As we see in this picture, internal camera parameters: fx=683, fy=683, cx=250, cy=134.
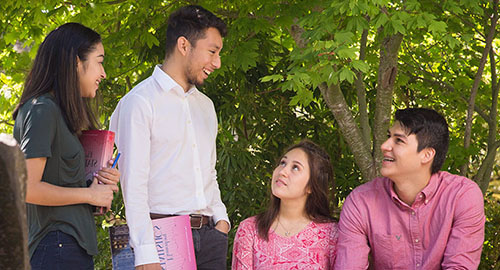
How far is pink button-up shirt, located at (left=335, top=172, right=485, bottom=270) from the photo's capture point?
10.4 feet

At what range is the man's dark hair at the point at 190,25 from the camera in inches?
115

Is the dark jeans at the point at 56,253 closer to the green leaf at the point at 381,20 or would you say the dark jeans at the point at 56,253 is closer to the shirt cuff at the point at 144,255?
the shirt cuff at the point at 144,255

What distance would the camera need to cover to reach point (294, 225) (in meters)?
3.43

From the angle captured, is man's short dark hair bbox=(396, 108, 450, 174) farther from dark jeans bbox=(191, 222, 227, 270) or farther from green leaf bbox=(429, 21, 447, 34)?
dark jeans bbox=(191, 222, 227, 270)

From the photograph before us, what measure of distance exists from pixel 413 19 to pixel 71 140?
2.09 m

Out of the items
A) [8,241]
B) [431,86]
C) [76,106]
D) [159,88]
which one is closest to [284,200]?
[159,88]

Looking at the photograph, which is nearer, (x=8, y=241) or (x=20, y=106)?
(x=8, y=241)

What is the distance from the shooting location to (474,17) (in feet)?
16.8

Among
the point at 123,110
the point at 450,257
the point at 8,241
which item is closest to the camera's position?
the point at 8,241

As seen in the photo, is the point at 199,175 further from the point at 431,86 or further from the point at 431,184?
the point at 431,86

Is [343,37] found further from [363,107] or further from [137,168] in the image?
[363,107]

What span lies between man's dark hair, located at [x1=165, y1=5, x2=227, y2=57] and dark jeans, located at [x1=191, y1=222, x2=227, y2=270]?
0.78m

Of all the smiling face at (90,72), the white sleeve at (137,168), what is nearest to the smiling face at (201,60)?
the white sleeve at (137,168)

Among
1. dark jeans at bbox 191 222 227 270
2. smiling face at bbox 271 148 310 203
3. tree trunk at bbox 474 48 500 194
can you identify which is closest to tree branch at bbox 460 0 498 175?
tree trunk at bbox 474 48 500 194
